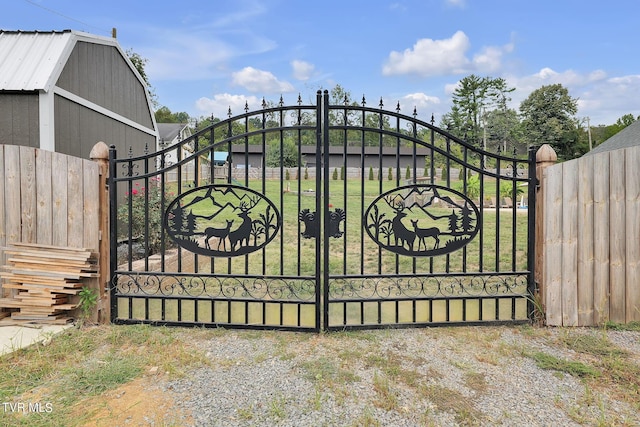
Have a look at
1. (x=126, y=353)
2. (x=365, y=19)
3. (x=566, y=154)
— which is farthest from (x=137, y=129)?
(x=566, y=154)

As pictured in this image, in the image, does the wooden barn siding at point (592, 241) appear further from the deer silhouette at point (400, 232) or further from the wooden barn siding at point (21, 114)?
the wooden barn siding at point (21, 114)

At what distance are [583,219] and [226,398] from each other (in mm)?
3285

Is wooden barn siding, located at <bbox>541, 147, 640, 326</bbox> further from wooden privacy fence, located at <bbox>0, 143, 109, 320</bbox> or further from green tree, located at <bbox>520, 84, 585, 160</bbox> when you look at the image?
green tree, located at <bbox>520, 84, 585, 160</bbox>

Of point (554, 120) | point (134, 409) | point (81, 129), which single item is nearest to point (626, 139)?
point (81, 129)

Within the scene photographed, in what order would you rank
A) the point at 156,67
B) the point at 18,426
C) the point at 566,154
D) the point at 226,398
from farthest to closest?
the point at 566,154
the point at 156,67
the point at 226,398
the point at 18,426

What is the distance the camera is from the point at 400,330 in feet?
10.7

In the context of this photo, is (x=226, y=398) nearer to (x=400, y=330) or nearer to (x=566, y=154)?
(x=400, y=330)

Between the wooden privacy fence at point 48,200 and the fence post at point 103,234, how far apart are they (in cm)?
4

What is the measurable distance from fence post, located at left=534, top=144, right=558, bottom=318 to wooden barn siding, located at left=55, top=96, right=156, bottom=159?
20.8 feet

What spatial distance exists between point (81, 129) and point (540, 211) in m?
6.88

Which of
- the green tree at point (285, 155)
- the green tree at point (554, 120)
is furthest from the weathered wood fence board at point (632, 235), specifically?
the green tree at point (554, 120)

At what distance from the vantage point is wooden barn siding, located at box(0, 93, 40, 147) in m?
5.18

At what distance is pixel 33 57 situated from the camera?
5.47 metres

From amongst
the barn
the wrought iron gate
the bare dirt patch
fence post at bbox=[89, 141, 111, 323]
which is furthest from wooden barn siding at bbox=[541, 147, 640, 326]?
the barn
